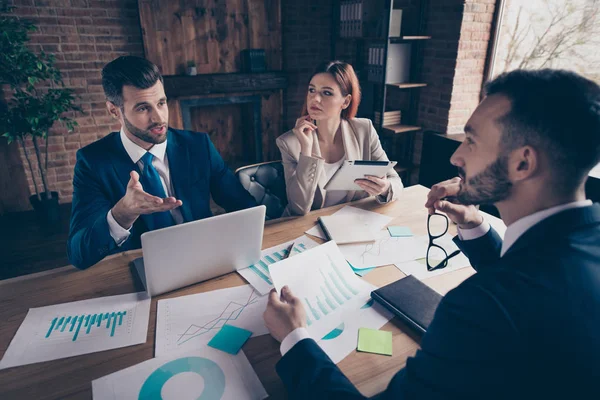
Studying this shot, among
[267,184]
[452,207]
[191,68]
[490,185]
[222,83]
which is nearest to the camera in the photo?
[490,185]

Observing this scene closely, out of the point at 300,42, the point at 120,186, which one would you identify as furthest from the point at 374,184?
the point at 300,42

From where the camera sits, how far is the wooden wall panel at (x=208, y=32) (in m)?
3.83

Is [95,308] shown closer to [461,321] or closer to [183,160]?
[183,160]

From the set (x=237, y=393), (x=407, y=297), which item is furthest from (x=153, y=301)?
(x=407, y=297)

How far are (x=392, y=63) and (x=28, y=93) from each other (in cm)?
342

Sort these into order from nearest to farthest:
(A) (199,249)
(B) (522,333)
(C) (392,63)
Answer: (B) (522,333), (A) (199,249), (C) (392,63)

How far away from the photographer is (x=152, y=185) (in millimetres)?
1538

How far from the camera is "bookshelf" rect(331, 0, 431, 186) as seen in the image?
367 cm

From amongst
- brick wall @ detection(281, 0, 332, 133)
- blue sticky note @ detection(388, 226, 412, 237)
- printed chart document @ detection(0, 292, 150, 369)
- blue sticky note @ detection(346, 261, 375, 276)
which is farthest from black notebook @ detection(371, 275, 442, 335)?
brick wall @ detection(281, 0, 332, 133)

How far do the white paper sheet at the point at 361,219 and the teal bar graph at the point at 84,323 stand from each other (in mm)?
761

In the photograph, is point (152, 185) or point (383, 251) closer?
point (383, 251)

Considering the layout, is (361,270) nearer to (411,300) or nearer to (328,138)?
(411,300)

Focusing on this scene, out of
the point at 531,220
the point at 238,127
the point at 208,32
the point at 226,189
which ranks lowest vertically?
the point at 238,127

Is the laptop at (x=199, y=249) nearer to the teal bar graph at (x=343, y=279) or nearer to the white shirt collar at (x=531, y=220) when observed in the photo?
the teal bar graph at (x=343, y=279)
